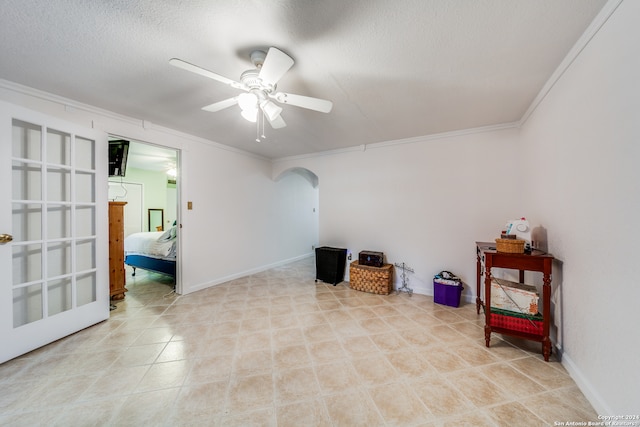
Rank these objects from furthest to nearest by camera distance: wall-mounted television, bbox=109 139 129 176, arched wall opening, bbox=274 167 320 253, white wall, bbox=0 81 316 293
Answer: arched wall opening, bbox=274 167 320 253 < wall-mounted television, bbox=109 139 129 176 < white wall, bbox=0 81 316 293

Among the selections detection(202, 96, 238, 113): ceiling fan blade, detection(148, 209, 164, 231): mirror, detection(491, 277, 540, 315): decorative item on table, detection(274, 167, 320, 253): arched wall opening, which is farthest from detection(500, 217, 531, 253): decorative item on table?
detection(148, 209, 164, 231): mirror

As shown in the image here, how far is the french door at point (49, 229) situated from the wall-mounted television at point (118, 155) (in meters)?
0.75

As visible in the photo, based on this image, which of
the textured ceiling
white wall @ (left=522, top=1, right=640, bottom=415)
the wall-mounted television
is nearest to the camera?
white wall @ (left=522, top=1, right=640, bottom=415)

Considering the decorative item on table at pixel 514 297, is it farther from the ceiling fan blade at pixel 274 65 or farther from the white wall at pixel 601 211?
the ceiling fan blade at pixel 274 65

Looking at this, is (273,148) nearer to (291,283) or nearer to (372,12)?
(291,283)

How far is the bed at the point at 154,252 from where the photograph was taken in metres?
3.30

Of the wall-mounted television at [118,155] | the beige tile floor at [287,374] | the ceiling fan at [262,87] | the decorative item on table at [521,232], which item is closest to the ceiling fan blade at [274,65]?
the ceiling fan at [262,87]

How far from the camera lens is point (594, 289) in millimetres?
1301

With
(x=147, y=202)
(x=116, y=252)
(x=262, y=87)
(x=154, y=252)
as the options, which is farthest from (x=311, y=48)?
(x=147, y=202)

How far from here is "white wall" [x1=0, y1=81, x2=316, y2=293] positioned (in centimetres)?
225

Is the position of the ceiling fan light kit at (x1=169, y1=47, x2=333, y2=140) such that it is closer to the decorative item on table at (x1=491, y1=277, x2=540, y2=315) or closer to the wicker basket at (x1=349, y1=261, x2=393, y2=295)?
the decorative item on table at (x1=491, y1=277, x2=540, y2=315)

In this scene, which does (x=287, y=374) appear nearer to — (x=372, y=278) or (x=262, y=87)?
(x=372, y=278)

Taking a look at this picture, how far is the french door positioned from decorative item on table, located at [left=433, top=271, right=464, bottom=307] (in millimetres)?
3763

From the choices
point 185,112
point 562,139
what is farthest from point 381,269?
point 185,112
